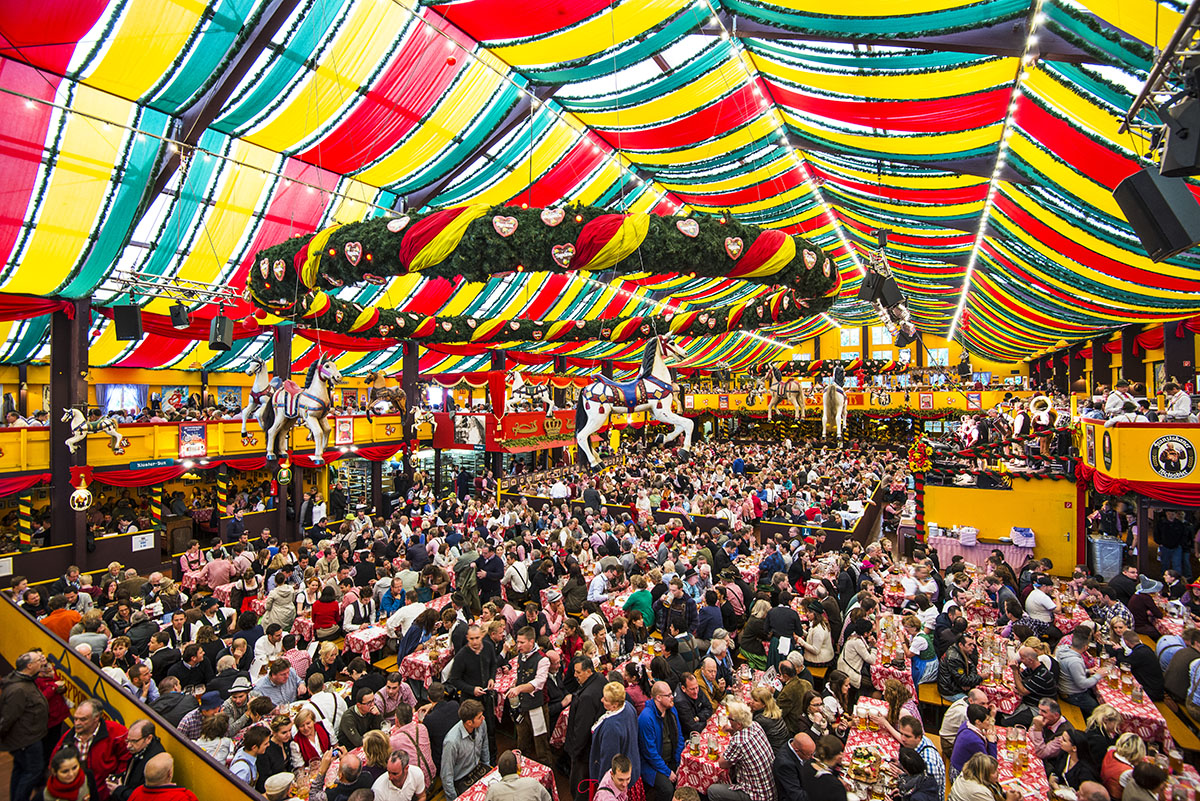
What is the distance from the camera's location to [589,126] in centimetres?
699

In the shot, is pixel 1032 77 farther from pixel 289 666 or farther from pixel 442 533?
pixel 442 533

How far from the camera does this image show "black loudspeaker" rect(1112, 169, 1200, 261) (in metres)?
2.85

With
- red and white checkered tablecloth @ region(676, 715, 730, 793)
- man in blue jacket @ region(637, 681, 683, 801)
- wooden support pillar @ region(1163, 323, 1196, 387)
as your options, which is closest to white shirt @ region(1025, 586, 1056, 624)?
red and white checkered tablecloth @ region(676, 715, 730, 793)

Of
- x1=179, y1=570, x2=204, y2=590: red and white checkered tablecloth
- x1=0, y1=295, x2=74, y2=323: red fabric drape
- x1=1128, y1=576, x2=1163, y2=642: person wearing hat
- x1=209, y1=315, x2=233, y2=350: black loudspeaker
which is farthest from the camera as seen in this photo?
x1=179, y1=570, x2=204, y2=590: red and white checkered tablecloth

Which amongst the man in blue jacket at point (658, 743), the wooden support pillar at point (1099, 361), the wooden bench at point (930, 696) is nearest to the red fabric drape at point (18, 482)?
the man in blue jacket at point (658, 743)

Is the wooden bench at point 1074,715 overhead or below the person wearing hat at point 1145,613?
below

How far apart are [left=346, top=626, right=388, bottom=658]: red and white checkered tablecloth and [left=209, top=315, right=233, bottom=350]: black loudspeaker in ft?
11.9

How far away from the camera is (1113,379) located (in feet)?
50.9

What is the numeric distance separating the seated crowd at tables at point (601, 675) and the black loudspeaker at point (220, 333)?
2.73 meters

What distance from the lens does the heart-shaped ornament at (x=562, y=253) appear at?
165 inches

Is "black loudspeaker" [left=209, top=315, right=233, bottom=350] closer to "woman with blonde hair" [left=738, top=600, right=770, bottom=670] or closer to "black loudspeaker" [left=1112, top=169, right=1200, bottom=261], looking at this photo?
"woman with blonde hair" [left=738, top=600, right=770, bottom=670]

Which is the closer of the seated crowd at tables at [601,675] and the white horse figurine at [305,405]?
the seated crowd at tables at [601,675]

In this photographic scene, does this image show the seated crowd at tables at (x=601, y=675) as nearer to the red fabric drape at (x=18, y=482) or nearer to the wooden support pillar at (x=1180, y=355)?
the red fabric drape at (x=18, y=482)

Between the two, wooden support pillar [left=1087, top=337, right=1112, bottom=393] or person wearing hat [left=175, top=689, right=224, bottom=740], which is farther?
wooden support pillar [left=1087, top=337, right=1112, bottom=393]
